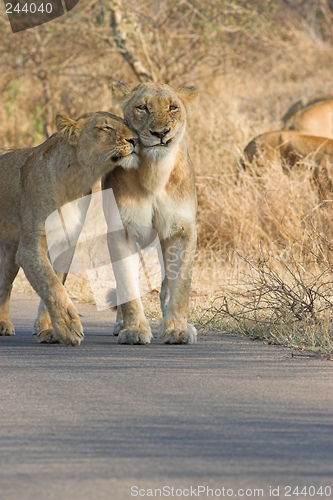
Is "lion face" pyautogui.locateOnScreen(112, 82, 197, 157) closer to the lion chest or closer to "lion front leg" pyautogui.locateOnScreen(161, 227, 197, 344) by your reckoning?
the lion chest

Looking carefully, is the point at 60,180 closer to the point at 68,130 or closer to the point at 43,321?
the point at 68,130

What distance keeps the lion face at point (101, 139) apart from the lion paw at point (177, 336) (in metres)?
0.93

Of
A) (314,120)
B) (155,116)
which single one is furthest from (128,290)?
(314,120)

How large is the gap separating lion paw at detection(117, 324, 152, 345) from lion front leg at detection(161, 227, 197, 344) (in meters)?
0.11

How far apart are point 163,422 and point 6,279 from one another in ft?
10.1

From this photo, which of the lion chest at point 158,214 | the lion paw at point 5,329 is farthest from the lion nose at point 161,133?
the lion paw at point 5,329

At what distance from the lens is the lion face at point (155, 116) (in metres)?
5.45

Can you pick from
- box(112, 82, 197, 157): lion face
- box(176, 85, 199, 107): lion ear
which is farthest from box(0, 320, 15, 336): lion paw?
box(176, 85, 199, 107): lion ear

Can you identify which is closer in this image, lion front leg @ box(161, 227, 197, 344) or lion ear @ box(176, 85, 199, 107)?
lion front leg @ box(161, 227, 197, 344)

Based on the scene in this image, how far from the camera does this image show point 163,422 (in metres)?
3.51

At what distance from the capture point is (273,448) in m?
3.15

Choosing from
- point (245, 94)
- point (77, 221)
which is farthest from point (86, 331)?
point (245, 94)

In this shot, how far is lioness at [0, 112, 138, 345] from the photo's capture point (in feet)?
17.8

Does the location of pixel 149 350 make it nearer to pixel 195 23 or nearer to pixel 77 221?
pixel 77 221
